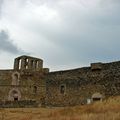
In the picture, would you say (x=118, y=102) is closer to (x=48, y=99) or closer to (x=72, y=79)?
(x=72, y=79)

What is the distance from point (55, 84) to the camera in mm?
37656

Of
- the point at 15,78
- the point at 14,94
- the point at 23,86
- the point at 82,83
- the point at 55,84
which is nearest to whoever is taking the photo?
the point at 82,83

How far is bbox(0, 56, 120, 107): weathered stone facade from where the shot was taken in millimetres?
31953

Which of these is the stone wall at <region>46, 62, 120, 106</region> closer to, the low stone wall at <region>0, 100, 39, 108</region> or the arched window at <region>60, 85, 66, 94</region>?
the arched window at <region>60, 85, 66, 94</region>

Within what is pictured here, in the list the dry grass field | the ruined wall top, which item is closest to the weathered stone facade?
the ruined wall top

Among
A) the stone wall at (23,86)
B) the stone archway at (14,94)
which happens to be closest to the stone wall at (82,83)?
the stone wall at (23,86)

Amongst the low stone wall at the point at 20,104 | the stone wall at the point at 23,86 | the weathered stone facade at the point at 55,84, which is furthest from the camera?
the stone wall at the point at 23,86

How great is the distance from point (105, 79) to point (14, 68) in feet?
52.0

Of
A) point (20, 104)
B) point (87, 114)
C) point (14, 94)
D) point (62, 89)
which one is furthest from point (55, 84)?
point (87, 114)

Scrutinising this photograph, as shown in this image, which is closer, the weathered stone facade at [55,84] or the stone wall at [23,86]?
the weathered stone facade at [55,84]

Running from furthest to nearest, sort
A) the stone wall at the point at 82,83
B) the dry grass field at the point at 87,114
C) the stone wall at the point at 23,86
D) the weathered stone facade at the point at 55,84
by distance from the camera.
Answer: the stone wall at the point at 23,86
the weathered stone facade at the point at 55,84
the stone wall at the point at 82,83
the dry grass field at the point at 87,114

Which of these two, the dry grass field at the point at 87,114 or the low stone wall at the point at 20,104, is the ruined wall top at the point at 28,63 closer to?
the low stone wall at the point at 20,104

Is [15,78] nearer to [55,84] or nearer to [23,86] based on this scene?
[23,86]

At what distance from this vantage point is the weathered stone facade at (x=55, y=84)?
32.0 metres
